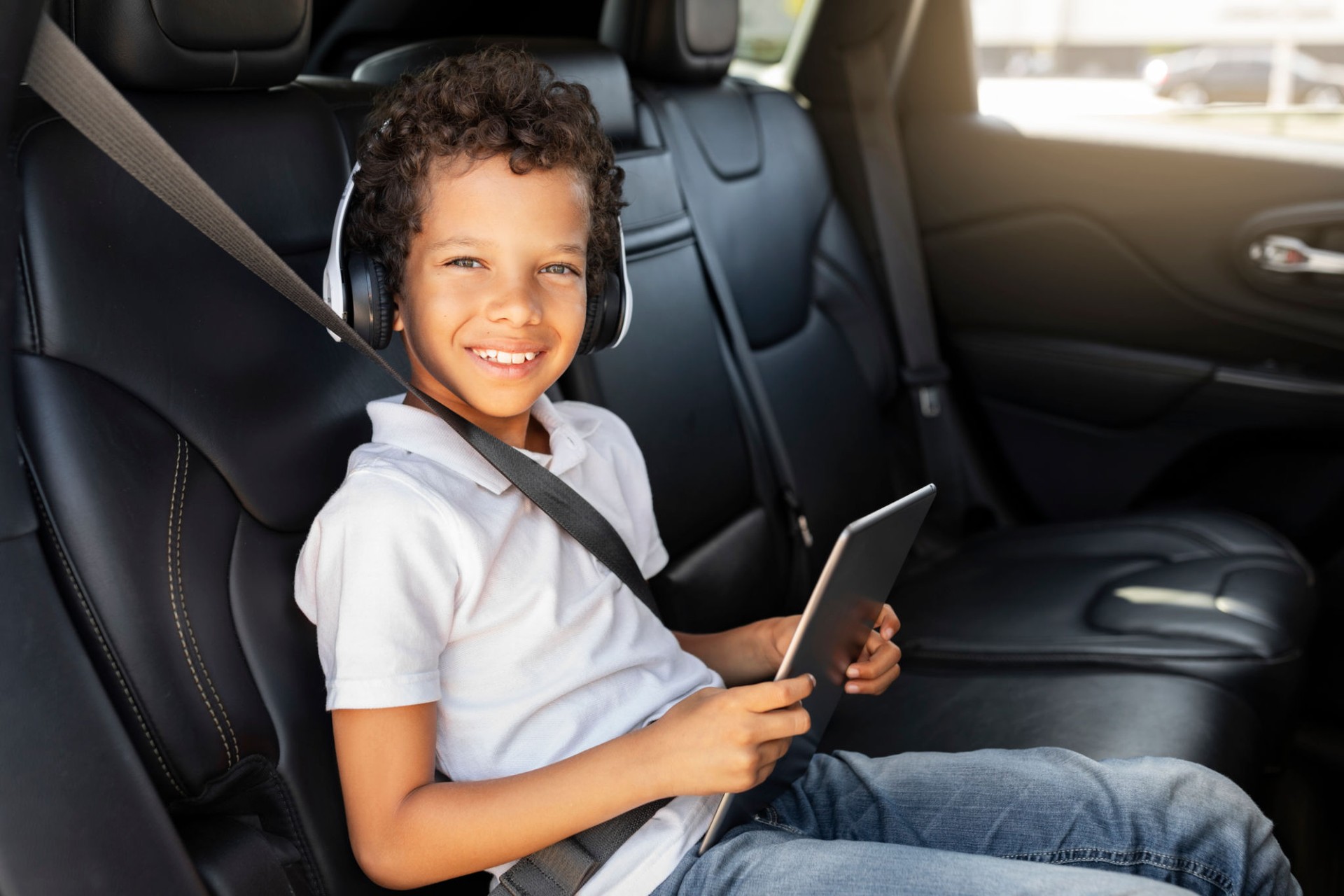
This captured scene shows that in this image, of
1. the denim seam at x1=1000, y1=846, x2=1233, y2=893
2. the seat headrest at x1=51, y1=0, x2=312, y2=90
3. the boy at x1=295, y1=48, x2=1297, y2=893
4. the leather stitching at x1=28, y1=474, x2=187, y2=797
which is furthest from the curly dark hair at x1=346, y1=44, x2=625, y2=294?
the denim seam at x1=1000, y1=846, x2=1233, y2=893

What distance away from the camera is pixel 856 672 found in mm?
1120

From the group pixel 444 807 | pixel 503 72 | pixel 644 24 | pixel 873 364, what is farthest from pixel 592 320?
pixel 873 364

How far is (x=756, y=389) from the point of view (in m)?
1.84

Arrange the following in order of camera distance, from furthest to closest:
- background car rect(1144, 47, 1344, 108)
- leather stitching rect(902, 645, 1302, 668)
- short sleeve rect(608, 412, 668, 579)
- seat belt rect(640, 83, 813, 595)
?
background car rect(1144, 47, 1344, 108), seat belt rect(640, 83, 813, 595), leather stitching rect(902, 645, 1302, 668), short sleeve rect(608, 412, 668, 579)

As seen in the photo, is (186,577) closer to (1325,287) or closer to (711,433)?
(711,433)

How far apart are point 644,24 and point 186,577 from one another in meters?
1.19

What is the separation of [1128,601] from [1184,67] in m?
1.69

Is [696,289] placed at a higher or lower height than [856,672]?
higher

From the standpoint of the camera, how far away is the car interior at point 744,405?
35.9 inches

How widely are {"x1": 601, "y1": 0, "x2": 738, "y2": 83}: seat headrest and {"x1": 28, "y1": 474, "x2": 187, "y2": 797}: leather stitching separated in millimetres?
1221

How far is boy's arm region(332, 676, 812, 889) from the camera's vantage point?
0.91 m

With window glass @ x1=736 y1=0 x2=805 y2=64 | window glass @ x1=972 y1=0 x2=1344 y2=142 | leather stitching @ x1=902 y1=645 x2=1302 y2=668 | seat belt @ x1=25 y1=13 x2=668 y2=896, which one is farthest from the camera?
window glass @ x1=736 y1=0 x2=805 y2=64

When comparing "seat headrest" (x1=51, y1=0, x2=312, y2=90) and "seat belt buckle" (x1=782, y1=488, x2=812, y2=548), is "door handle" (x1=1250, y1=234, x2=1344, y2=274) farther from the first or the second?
"seat headrest" (x1=51, y1=0, x2=312, y2=90)

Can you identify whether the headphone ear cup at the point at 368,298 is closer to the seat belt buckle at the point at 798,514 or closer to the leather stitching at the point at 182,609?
the leather stitching at the point at 182,609
